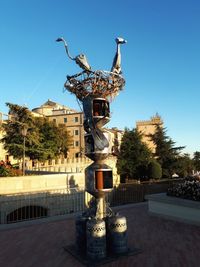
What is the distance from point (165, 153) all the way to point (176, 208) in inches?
1221

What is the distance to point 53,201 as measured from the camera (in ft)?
51.1

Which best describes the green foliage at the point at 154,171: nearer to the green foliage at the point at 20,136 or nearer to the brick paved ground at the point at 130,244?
the green foliage at the point at 20,136

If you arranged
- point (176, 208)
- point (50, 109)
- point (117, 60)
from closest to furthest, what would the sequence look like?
point (117, 60), point (176, 208), point (50, 109)

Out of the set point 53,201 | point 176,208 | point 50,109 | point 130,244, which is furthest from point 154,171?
point 50,109

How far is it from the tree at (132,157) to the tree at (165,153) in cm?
331

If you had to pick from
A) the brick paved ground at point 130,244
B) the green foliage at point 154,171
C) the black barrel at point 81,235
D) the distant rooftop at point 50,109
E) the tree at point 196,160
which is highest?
the distant rooftop at point 50,109

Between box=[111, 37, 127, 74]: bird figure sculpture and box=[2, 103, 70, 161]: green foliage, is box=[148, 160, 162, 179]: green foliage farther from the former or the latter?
box=[111, 37, 127, 74]: bird figure sculpture

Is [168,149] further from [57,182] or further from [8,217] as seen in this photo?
[8,217]

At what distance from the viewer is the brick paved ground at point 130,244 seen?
652 centimetres

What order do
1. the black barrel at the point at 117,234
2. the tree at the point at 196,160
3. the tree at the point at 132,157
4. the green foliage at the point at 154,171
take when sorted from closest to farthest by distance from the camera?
1. the black barrel at the point at 117,234
2. the green foliage at the point at 154,171
3. the tree at the point at 132,157
4. the tree at the point at 196,160

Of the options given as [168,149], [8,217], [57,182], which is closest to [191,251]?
[8,217]

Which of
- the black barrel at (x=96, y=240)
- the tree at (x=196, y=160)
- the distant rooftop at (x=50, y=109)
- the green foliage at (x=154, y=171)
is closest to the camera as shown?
the black barrel at (x=96, y=240)

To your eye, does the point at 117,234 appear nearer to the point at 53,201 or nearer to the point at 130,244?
the point at 130,244

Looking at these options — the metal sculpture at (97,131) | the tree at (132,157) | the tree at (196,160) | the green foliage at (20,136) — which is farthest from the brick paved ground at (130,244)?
the tree at (196,160)
